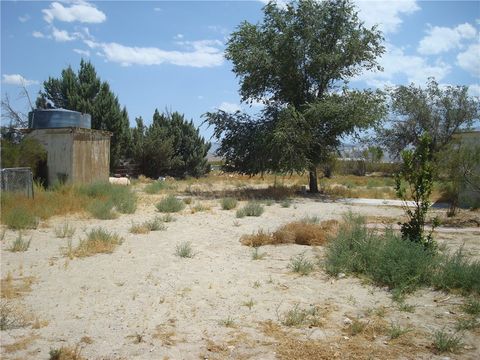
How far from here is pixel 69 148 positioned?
18766 mm

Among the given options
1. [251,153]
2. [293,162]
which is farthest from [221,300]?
[251,153]

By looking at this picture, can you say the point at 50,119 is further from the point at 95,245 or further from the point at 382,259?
the point at 382,259

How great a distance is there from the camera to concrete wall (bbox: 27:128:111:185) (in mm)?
18781

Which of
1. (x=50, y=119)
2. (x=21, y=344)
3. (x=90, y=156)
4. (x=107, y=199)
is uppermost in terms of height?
(x=50, y=119)

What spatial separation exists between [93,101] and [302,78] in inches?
621

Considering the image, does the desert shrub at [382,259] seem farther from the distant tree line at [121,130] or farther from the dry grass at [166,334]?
the distant tree line at [121,130]

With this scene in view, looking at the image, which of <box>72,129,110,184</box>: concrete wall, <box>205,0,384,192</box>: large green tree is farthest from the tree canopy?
<box>72,129,110,184</box>: concrete wall

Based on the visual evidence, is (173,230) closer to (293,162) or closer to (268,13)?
(293,162)

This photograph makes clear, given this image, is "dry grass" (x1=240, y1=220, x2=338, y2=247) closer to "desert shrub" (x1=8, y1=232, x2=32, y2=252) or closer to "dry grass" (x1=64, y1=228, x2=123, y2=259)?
"dry grass" (x1=64, y1=228, x2=123, y2=259)

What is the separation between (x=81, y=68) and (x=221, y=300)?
2996 centimetres

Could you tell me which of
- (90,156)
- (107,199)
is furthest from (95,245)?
(90,156)

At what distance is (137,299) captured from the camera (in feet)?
19.5

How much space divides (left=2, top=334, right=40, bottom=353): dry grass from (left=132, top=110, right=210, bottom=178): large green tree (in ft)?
95.4

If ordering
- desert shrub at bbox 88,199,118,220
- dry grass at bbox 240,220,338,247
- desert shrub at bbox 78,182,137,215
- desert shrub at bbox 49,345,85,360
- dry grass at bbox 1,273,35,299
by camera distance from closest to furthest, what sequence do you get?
desert shrub at bbox 49,345,85,360, dry grass at bbox 1,273,35,299, dry grass at bbox 240,220,338,247, desert shrub at bbox 88,199,118,220, desert shrub at bbox 78,182,137,215
